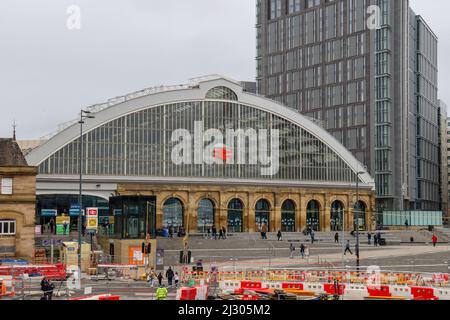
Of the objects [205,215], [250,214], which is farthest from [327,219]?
[205,215]

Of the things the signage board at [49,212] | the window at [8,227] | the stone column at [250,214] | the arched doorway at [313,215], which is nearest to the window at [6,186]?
the window at [8,227]

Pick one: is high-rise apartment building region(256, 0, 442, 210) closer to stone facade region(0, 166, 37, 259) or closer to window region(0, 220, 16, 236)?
stone facade region(0, 166, 37, 259)

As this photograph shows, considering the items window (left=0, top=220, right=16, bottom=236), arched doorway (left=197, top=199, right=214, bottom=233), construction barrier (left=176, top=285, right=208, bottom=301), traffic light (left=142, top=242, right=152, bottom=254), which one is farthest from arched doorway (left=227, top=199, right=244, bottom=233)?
construction barrier (left=176, top=285, right=208, bottom=301)

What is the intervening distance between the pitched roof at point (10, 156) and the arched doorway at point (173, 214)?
23163mm

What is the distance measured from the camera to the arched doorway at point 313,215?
85.6 metres

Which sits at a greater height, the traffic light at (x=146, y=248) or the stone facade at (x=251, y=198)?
the stone facade at (x=251, y=198)

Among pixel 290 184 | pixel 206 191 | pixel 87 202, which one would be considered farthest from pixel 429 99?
pixel 87 202

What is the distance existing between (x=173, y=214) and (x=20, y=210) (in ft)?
88.5

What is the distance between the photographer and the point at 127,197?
52.8m

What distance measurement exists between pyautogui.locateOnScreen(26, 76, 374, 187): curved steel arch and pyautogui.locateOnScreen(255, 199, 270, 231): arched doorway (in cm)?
1135

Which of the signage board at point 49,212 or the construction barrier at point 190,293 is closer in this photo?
the construction barrier at point 190,293

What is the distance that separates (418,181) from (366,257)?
82285 mm

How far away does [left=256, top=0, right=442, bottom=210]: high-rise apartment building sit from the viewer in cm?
12319

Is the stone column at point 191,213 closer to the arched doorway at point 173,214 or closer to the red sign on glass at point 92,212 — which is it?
the arched doorway at point 173,214
